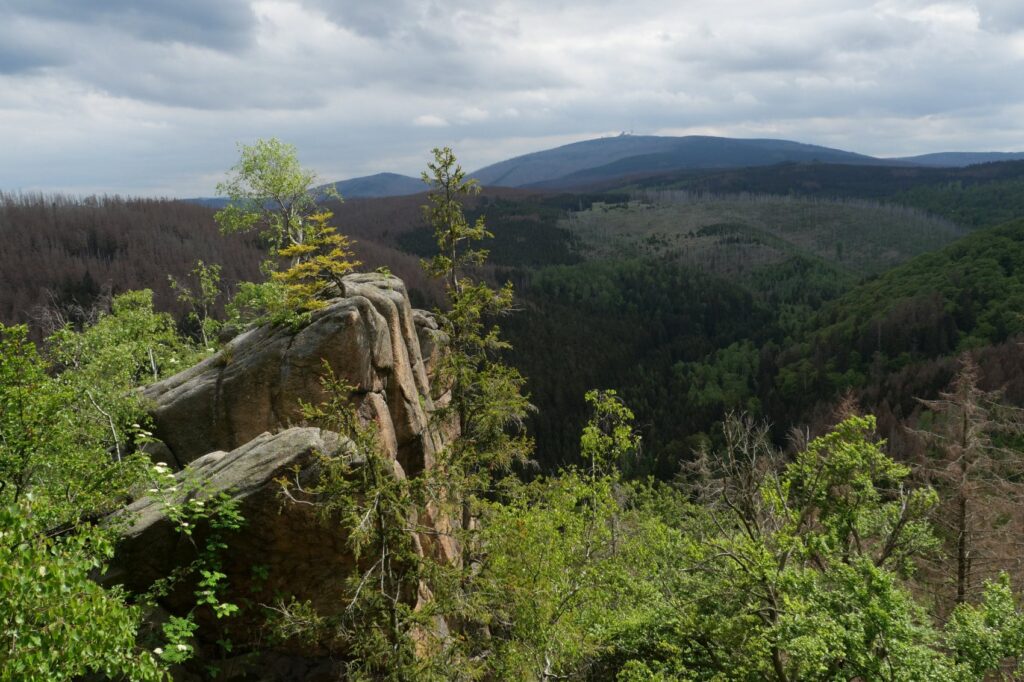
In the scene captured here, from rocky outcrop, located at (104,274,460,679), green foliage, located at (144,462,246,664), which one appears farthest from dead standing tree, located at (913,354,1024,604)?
green foliage, located at (144,462,246,664)

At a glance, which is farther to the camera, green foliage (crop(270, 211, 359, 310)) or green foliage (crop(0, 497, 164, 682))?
green foliage (crop(270, 211, 359, 310))

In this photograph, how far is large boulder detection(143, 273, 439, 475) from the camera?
2166 cm

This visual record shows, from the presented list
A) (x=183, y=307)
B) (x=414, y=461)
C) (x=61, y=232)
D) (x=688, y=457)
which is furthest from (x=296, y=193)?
(x=61, y=232)

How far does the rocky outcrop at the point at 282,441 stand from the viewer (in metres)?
→ 14.0

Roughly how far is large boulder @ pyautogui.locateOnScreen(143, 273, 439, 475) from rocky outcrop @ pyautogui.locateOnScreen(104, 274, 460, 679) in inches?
1.7

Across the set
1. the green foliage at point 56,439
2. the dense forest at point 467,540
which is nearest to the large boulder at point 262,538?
the dense forest at point 467,540

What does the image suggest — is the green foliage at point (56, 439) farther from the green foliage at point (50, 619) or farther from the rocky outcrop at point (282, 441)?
the green foliage at point (50, 619)

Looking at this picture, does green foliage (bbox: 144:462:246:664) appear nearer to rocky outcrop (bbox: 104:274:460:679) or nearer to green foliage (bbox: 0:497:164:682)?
rocky outcrop (bbox: 104:274:460:679)

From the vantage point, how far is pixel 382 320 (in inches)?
928

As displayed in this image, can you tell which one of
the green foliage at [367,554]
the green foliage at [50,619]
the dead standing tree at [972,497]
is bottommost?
the dead standing tree at [972,497]

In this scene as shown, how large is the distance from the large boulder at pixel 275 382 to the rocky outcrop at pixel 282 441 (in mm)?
44

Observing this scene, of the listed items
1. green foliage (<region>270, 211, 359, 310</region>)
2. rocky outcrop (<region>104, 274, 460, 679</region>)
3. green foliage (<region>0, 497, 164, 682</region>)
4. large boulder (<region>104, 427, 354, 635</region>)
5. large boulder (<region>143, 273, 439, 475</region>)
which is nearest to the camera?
green foliage (<region>0, 497, 164, 682</region>)

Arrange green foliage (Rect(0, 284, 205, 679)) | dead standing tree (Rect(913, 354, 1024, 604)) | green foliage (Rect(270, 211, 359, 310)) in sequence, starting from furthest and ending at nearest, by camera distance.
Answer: dead standing tree (Rect(913, 354, 1024, 604)), green foliage (Rect(270, 211, 359, 310)), green foliage (Rect(0, 284, 205, 679))

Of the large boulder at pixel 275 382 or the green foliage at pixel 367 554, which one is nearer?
the green foliage at pixel 367 554
